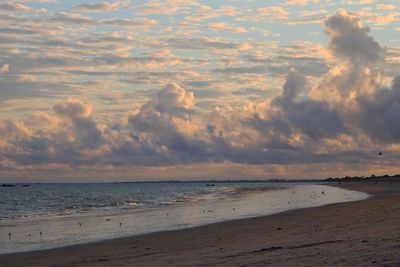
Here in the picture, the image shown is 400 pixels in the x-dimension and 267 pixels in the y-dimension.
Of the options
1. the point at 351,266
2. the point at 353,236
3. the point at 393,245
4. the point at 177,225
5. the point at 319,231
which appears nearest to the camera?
the point at 351,266

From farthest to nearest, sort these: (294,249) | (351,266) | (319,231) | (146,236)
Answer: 1. (146,236)
2. (319,231)
3. (294,249)
4. (351,266)

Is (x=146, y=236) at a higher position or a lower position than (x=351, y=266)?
lower

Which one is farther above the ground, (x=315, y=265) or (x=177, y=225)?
(x=315, y=265)

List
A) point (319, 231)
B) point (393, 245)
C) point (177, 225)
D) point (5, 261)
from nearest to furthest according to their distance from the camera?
point (393, 245)
point (5, 261)
point (319, 231)
point (177, 225)

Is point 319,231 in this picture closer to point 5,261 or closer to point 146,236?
point 146,236

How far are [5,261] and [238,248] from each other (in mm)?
8938

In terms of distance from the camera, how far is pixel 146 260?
60.7ft

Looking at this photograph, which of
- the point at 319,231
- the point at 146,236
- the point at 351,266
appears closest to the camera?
the point at 351,266

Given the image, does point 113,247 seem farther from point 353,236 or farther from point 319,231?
point 353,236

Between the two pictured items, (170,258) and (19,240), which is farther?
(19,240)

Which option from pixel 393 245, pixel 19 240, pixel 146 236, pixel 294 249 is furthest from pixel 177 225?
pixel 393 245

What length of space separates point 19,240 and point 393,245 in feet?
64.0

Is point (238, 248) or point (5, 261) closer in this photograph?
point (238, 248)

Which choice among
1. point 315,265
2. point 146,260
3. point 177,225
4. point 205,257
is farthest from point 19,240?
point 315,265
